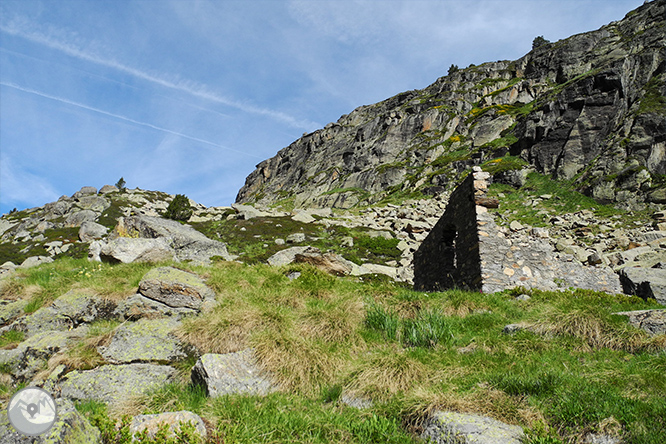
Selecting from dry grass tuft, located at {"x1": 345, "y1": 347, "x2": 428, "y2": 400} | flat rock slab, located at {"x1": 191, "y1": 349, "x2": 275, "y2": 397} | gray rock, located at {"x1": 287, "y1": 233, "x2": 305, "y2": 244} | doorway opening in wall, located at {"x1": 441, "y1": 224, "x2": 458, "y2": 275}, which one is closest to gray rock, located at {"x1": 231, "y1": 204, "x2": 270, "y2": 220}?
gray rock, located at {"x1": 287, "y1": 233, "x2": 305, "y2": 244}

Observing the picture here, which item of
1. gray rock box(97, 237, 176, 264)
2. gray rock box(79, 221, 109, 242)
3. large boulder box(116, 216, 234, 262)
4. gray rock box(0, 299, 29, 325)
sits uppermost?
gray rock box(79, 221, 109, 242)

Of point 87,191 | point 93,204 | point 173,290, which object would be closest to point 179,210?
point 93,204

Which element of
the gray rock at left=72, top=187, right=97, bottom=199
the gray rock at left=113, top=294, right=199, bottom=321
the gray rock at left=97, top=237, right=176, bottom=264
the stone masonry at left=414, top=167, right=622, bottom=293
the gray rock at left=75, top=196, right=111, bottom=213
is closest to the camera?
the gray rock at left=113, top=294, right=199, bottom=321

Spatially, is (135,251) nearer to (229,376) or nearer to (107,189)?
(229,376)

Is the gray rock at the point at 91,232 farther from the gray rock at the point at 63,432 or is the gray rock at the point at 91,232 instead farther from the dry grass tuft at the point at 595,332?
the dry grass tuft at the point at 595,332

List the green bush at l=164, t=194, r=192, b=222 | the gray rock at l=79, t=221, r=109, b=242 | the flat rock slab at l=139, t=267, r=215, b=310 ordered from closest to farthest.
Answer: the flat rock slab at l=139, t=267, r=215, b=310, the gray rock at l=79, t=221, r=109, b=242, the green bush at l=164, t=194, r=192, b=222

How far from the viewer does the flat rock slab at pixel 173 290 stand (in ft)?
26.4

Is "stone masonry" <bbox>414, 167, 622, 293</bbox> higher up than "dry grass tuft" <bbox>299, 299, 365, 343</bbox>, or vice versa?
"stone masonry" <bbox>414, 167, 622, 293</bbox>

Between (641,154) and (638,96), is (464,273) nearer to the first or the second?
(641,154)

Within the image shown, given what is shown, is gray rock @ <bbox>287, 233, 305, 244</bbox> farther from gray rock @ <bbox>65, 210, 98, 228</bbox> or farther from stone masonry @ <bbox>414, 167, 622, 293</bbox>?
gray rock @ <bbox>65, 210, 98, 228</bbox>

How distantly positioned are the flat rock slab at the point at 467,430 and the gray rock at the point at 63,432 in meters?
3.31

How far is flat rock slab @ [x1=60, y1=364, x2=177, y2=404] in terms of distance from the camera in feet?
16.6

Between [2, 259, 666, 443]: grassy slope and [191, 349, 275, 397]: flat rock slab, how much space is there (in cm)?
20

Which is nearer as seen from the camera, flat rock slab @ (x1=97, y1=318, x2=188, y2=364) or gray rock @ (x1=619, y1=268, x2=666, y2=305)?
flat rock slab @ (x1=97, y1=318, x2=188, y2=364)
